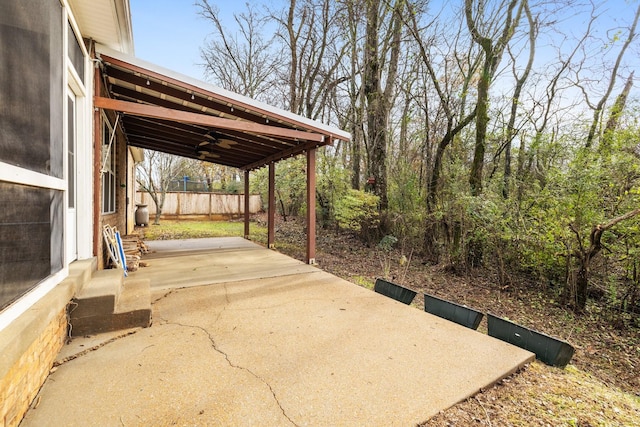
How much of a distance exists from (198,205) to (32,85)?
15391mm

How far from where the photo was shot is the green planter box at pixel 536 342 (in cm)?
261

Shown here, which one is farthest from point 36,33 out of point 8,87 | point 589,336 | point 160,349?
point 589,336

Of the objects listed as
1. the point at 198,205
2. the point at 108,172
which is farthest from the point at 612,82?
the point at 198,205

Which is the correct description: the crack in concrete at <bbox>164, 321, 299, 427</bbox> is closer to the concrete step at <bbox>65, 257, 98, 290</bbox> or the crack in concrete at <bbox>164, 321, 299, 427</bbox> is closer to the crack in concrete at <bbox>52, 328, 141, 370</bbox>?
the crack in concrete at <bbox>52, 328, 141, 370</bbox>

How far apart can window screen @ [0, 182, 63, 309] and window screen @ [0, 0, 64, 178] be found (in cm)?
18

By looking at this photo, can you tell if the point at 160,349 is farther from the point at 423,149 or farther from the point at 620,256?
the point at 423,149

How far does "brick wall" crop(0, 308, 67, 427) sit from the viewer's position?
1.47 meters

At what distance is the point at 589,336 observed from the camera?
4.12 m

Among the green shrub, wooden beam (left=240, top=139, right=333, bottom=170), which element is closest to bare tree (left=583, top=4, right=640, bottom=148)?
the green shrub

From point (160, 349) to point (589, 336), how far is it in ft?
17.7

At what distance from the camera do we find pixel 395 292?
4.19 metres

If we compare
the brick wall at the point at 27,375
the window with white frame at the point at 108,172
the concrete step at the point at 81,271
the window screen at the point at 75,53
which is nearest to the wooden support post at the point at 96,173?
the concrete step at the point at 81,271

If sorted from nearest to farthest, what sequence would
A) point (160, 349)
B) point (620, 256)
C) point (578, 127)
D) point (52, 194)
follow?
point (52, 194) < point (160, 349) < point (620, 256) < point (578, 127)

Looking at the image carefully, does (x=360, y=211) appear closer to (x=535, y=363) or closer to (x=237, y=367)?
(x=535, y=363)
